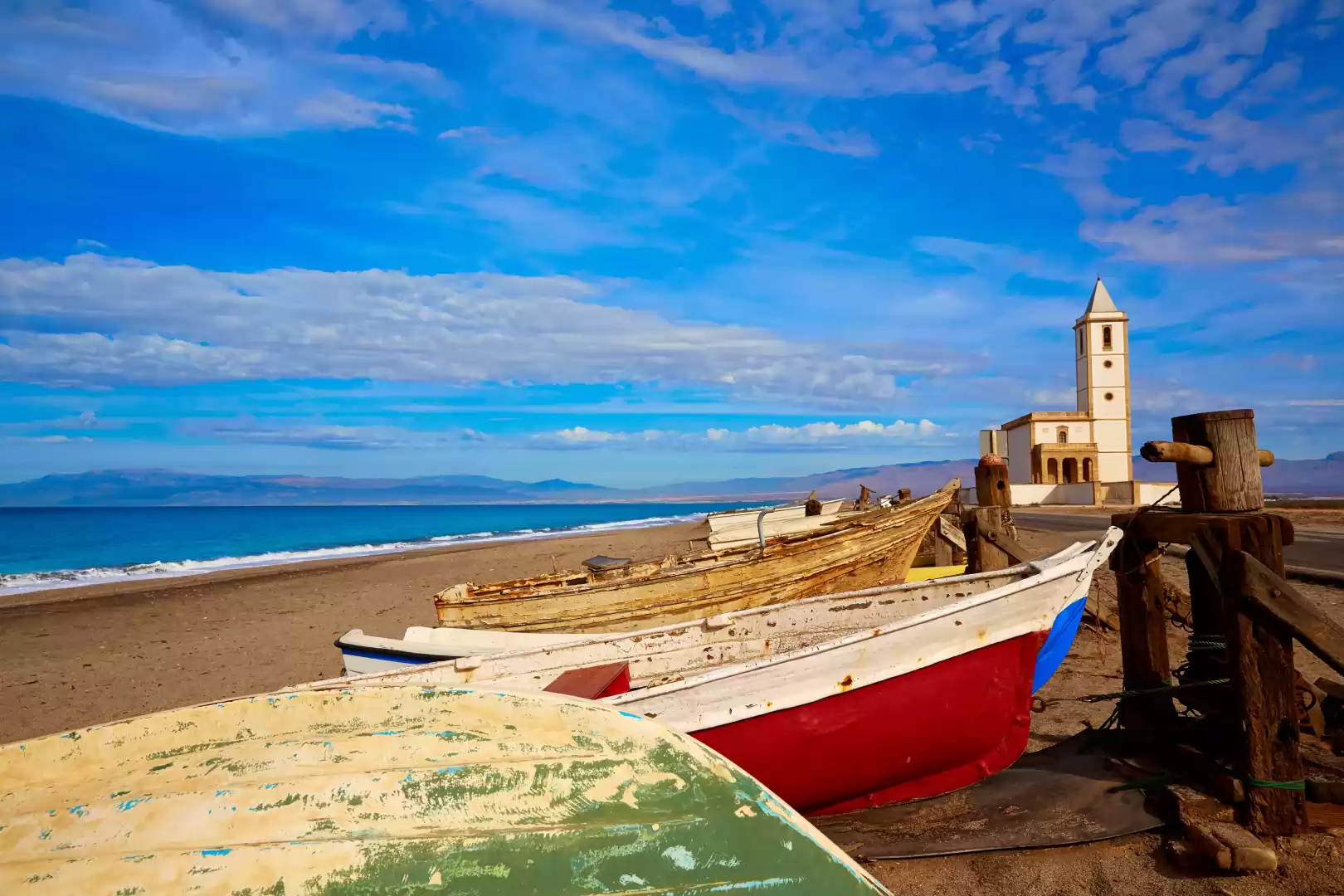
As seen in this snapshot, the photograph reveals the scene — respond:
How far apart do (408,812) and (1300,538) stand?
2149 cm

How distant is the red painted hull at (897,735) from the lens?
13.6 feet

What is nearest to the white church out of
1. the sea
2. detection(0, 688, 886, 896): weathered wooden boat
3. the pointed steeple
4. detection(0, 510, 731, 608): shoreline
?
the pointed steeple

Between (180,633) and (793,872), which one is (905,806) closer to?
(793,872)

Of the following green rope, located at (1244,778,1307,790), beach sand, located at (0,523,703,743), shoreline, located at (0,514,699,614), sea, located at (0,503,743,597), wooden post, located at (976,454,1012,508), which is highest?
wooden post, located at (976,454,1012,508)

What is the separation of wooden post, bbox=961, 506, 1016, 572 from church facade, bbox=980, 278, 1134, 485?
41086 mm

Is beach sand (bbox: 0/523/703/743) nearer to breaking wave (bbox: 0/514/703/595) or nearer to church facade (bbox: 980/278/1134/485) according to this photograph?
breaking wave (bbox: 0/514/703/595)

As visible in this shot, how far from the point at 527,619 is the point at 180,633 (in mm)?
8453

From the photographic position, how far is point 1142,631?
4.84 metres

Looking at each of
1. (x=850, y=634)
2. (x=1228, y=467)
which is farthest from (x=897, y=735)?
(x=1228, y=467)

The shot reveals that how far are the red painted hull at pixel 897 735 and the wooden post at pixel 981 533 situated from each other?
3.76 metres

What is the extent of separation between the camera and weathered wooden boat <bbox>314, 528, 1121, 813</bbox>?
13.4 feet

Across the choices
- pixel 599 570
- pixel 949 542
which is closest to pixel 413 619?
pixel 599 570

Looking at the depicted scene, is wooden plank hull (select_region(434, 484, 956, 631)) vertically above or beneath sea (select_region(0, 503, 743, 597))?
above

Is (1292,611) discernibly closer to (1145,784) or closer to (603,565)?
(1145,784)
